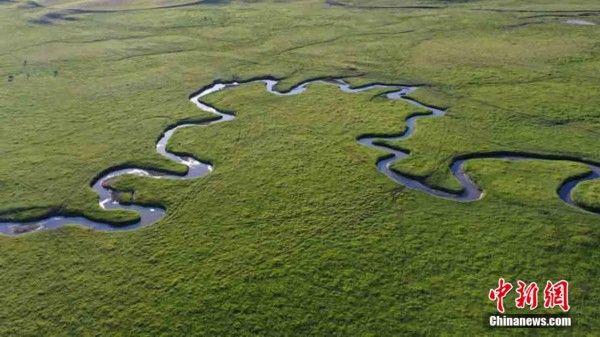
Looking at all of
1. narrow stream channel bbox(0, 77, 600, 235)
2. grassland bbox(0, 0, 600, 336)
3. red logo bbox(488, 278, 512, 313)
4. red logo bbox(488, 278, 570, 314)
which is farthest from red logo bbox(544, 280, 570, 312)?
narrow stream channel bbox(0, 77, 600, 235)

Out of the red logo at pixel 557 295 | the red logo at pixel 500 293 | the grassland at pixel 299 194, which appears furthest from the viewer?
the grassland at pixel 299 194

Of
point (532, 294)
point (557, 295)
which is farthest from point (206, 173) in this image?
point (557, 295)

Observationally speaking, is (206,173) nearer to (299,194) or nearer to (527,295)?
(299,194)

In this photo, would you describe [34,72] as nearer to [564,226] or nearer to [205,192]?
[205,192]

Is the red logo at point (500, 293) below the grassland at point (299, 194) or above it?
below

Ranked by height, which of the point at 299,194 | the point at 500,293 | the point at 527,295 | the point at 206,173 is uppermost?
the point at 206,173

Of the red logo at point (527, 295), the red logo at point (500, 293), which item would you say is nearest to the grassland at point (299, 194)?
the red logo at point (500, 293)

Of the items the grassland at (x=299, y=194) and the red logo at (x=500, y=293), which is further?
the grassland at (x=299, y=194)

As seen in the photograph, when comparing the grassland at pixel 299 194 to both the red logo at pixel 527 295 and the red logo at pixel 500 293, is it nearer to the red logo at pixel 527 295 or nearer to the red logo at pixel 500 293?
the red logo at pixel 500 293
